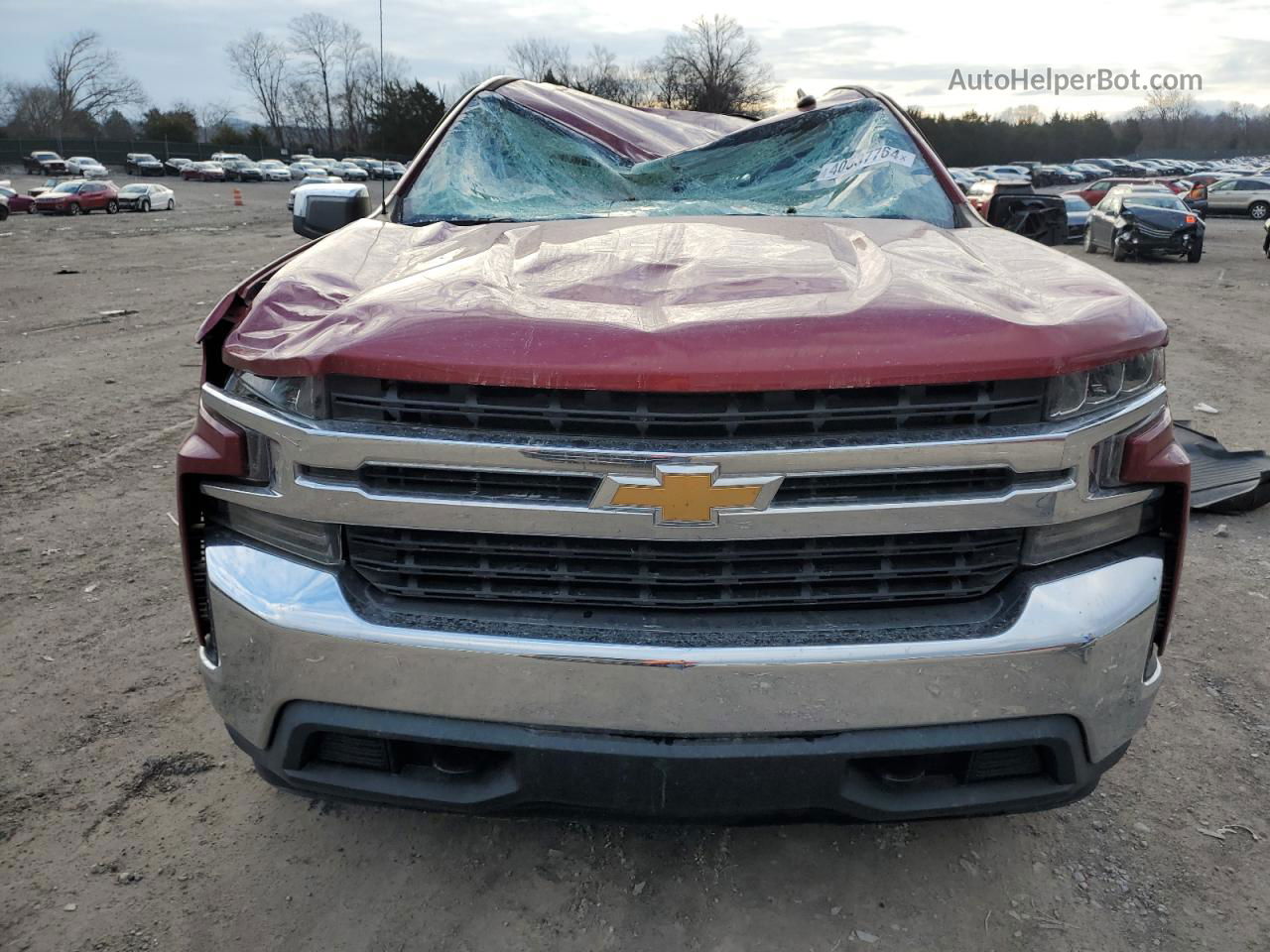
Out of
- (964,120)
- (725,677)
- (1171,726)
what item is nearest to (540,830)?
(725,677)

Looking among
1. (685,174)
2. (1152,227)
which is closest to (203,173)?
(1152,227)

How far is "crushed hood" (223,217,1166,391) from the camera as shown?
174 cm

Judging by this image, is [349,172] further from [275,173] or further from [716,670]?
[716,670]

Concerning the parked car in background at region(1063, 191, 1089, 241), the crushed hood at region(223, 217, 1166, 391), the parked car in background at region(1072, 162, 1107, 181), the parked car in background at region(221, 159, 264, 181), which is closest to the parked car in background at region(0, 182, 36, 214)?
the parked car in background at region(221, 159, 264, 181)

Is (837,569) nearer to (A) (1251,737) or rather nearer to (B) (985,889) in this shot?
(B) (985,889)

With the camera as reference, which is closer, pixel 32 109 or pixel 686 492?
pixel 686 492

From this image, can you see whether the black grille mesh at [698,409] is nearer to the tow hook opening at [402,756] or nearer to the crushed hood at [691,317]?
the crushed hood at [691,317]

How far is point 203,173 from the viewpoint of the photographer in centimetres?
5878

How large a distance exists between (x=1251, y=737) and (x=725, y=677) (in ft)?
7.13

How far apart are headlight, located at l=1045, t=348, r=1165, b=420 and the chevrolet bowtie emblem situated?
→ 0.57m

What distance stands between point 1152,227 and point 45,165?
192 ft

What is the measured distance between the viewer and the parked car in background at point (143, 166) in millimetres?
61375

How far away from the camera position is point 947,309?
1878 mm

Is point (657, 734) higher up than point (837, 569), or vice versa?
point (837, 569)
